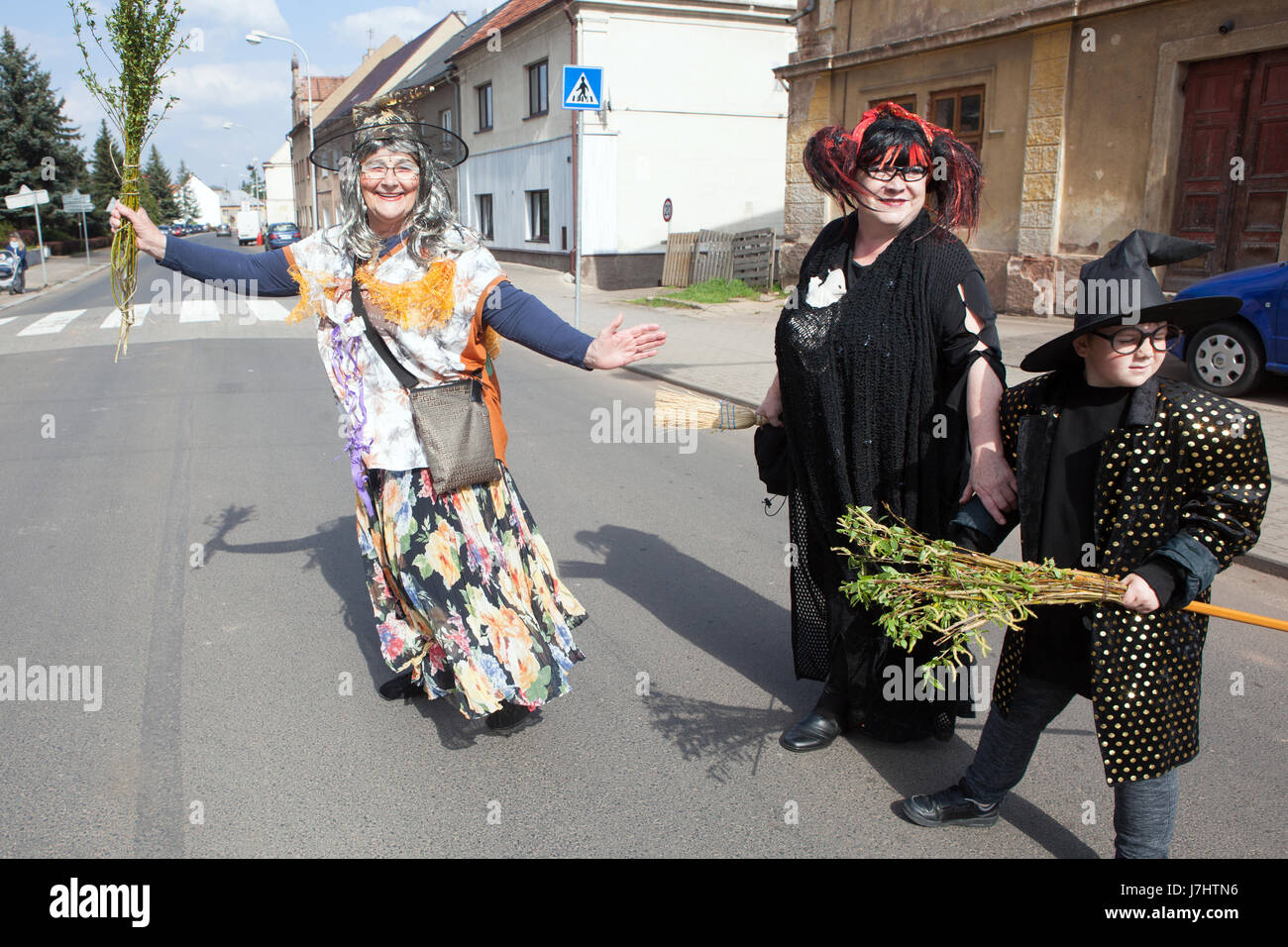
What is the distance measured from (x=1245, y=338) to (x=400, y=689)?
7682mm

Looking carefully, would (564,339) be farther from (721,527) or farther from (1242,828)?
(721,527)

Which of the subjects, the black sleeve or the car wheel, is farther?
the car wheel

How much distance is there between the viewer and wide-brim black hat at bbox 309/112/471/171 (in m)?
3.11

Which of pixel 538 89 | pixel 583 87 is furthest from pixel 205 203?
pixel 583 87

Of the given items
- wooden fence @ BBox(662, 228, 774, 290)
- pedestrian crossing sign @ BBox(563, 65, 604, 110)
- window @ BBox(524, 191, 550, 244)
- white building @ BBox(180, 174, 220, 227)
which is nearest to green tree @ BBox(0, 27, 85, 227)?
window @ BBox(524, 191, 550, 244)

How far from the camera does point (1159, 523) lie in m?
2.29

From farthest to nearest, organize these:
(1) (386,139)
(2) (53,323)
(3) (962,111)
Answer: (2) (53,323) < (3) (962,111) < (1) (386,139)

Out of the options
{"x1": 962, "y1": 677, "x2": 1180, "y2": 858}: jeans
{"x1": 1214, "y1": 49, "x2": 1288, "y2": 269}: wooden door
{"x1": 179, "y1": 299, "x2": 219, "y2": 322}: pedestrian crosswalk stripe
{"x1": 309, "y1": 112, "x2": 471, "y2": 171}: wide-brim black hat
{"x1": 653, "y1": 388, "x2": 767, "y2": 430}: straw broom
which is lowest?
{"x1": 962, "y1": 677, "x2": 1180, "y2": 858}: jeans

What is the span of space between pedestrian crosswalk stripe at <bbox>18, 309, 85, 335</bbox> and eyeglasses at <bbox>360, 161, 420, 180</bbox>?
15.2 meters

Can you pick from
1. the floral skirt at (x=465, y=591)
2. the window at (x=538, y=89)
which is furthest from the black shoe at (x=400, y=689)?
the window at (x=538, y=89)

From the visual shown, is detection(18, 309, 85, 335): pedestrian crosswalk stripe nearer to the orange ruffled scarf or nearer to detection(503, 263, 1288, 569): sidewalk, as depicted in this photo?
detection(503, 263, 1288, 569): sidewalk

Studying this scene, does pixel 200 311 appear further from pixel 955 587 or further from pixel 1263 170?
pixel 955 587

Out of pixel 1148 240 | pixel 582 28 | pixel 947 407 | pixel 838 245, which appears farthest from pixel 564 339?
pixel 582 28

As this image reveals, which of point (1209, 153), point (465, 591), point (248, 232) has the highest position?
point (248, 232)
